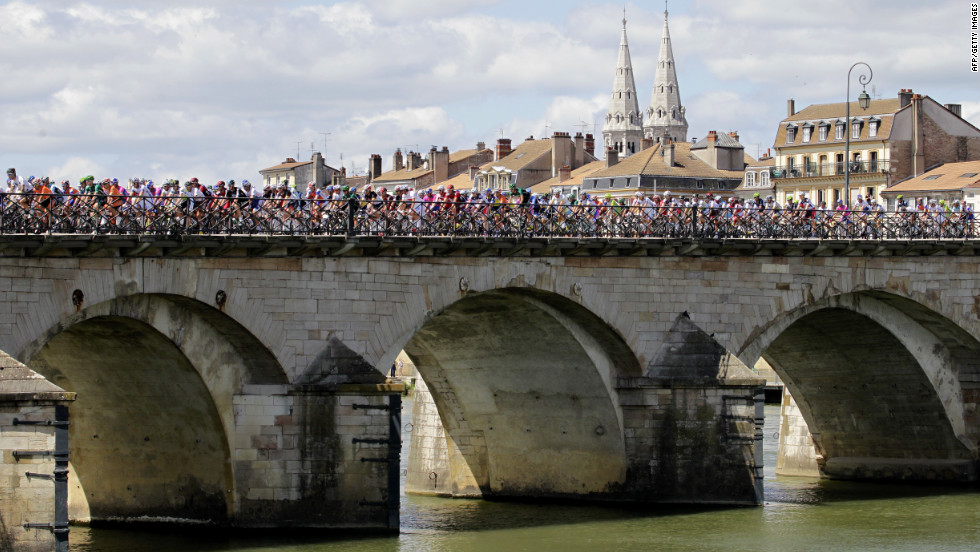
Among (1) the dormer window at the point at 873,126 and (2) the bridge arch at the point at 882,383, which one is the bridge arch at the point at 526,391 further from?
(1) the dormer window at the point at 873,126

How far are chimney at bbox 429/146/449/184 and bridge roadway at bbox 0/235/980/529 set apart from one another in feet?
195

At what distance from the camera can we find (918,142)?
80688 millimetres

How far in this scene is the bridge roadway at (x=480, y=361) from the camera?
37.3m

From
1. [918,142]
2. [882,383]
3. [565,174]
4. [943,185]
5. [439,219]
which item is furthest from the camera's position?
[565,174]

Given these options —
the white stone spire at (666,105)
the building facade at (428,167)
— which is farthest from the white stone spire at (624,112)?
the building facade at (428,167)

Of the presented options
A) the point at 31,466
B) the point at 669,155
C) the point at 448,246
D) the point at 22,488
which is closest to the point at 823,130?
the point at 669,155

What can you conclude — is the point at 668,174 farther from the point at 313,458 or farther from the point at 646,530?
the point at 313,458

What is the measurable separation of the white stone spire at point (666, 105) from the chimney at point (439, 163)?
70.1 metres

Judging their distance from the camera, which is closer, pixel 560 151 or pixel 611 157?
pixel 611 157

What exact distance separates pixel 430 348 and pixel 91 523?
10.6 metres

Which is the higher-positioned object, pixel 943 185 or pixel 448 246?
pixel 943 185

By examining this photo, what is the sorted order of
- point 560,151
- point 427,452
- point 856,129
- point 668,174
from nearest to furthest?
point 427,452 < point 856,129 < point 668,174 < point 560,151

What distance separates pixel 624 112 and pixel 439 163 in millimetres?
70771

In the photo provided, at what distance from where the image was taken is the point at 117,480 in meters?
40.6
